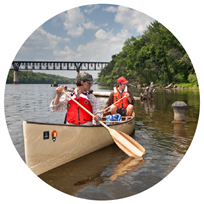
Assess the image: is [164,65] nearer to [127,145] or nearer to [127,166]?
[127,145]

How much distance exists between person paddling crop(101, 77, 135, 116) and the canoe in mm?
2362

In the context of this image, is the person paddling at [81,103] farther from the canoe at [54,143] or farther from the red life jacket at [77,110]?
the canoe at [54,143]

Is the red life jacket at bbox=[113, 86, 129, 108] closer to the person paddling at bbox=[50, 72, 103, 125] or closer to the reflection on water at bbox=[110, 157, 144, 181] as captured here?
the person paddling at bbox=[50, 72, 103, 125]

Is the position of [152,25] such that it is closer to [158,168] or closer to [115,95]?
[115,95]

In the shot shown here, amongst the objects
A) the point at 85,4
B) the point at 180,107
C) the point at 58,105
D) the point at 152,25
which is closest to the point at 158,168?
the point at 58,105

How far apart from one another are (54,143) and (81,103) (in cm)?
103

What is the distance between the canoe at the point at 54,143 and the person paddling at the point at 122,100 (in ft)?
7.75

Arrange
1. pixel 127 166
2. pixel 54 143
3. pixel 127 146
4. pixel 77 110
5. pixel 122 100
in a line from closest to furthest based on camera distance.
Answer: pixel 54 143, pixel 127 166, pixel 77 110, pixel 127 146, pixel 122 100

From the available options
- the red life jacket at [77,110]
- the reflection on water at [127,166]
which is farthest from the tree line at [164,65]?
the red life jacket at [77,110]

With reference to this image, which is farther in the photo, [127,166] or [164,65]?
[164,65]

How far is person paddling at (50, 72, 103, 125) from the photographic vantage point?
161 inches

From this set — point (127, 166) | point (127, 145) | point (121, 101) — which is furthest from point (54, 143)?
point (121, 101)

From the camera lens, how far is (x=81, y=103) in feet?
14.0

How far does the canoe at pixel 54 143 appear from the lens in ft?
10.8
